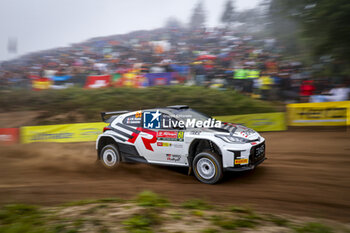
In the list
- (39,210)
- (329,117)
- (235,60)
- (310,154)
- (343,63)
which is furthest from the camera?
(235,60)

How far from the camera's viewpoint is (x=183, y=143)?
6176 mm

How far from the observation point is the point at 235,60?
17.6 metres

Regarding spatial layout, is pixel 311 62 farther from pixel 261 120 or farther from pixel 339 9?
pixel 261 120

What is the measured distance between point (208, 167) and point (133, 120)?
2.27 meters

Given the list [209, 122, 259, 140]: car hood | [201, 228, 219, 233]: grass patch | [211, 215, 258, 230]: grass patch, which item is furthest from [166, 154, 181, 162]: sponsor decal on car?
[201, 228, 219, 233]: grass patch

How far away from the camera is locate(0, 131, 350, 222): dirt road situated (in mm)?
4844

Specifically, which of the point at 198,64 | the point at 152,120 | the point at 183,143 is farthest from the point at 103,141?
the point at 198,64

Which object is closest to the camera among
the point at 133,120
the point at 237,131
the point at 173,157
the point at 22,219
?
the point at 22,219

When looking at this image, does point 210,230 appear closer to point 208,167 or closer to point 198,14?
point 208,167

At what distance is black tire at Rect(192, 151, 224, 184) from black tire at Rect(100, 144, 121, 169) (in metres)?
2.25

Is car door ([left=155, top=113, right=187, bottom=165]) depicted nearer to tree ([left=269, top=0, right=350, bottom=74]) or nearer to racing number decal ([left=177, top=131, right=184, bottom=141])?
racing number decal ([left=177, top=131, right=184, bottom=141])

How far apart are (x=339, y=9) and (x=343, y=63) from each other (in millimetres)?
2732

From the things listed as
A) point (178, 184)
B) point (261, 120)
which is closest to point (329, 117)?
point (261, 120)

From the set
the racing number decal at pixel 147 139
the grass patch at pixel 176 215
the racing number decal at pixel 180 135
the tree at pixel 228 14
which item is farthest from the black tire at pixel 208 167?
the tree at pixel 228 14
